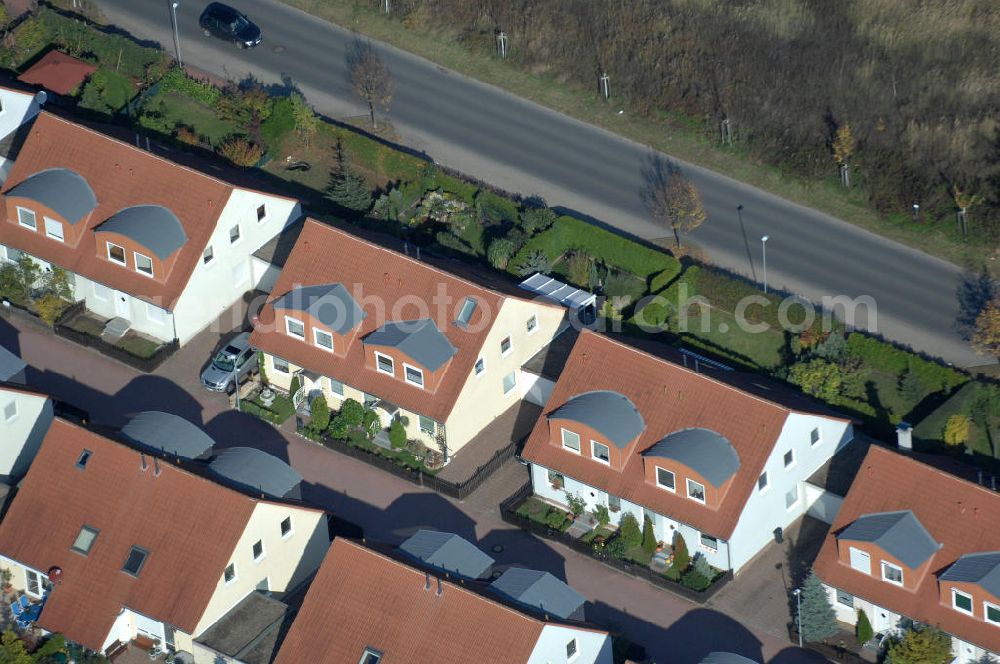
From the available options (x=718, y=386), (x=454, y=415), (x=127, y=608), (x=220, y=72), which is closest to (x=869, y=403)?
(x=718, y=386)

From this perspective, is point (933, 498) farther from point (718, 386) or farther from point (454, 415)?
point (454, 415)

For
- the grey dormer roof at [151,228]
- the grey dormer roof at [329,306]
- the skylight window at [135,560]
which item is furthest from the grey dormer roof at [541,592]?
the grey dormer roof at [151,228]

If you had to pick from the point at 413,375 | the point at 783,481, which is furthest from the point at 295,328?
the point at 783,481

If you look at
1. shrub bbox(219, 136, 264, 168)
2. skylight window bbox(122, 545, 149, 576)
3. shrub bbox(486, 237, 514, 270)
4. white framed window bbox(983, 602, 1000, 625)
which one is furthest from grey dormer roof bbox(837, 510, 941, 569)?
shrub bbox(219, 136, 264, 168)

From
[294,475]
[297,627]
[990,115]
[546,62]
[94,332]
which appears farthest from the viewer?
[546,62]

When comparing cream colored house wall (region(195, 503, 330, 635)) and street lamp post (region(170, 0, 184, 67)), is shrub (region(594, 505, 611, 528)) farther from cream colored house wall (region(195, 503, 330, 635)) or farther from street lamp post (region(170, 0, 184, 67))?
street lamp post (region(170, 0, 184, 67))

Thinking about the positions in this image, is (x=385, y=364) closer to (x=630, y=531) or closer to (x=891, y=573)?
(x=630, y=531)
